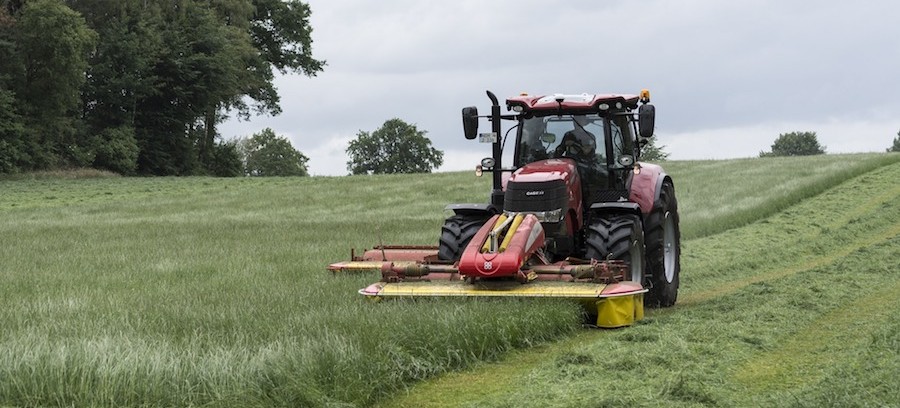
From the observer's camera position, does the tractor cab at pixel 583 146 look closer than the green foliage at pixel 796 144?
Yes

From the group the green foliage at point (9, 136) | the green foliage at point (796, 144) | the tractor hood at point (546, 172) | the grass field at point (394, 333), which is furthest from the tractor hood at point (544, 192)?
the green foliage at point (796, 144)

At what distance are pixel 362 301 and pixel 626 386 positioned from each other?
3.25 meters

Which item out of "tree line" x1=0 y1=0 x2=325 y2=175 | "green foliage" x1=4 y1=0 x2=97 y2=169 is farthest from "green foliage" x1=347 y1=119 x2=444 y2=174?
"green foliage" x1=4 y1=0 x2=97 y2=169

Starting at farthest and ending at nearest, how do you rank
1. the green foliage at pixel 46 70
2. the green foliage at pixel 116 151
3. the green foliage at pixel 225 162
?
the green foliage at pixel 225 162 < the green foliage at pixel 116 151 < the green foliage at pixel 46 70

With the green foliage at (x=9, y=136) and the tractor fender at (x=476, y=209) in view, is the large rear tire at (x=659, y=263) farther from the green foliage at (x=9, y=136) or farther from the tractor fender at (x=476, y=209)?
the green foliage at (x=9, y=136)

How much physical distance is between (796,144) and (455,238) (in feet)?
347

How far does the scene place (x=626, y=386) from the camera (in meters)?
6.40

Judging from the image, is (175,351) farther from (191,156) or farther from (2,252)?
(191,156)

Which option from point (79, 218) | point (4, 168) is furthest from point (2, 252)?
point (4, 168)

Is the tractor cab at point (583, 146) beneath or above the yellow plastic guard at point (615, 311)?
above

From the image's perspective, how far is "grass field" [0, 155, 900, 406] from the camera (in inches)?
226

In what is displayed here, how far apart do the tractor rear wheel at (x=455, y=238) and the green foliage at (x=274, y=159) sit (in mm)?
81023

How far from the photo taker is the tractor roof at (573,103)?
10.7 m

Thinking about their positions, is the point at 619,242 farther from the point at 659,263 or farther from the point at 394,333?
the point at 394,333
